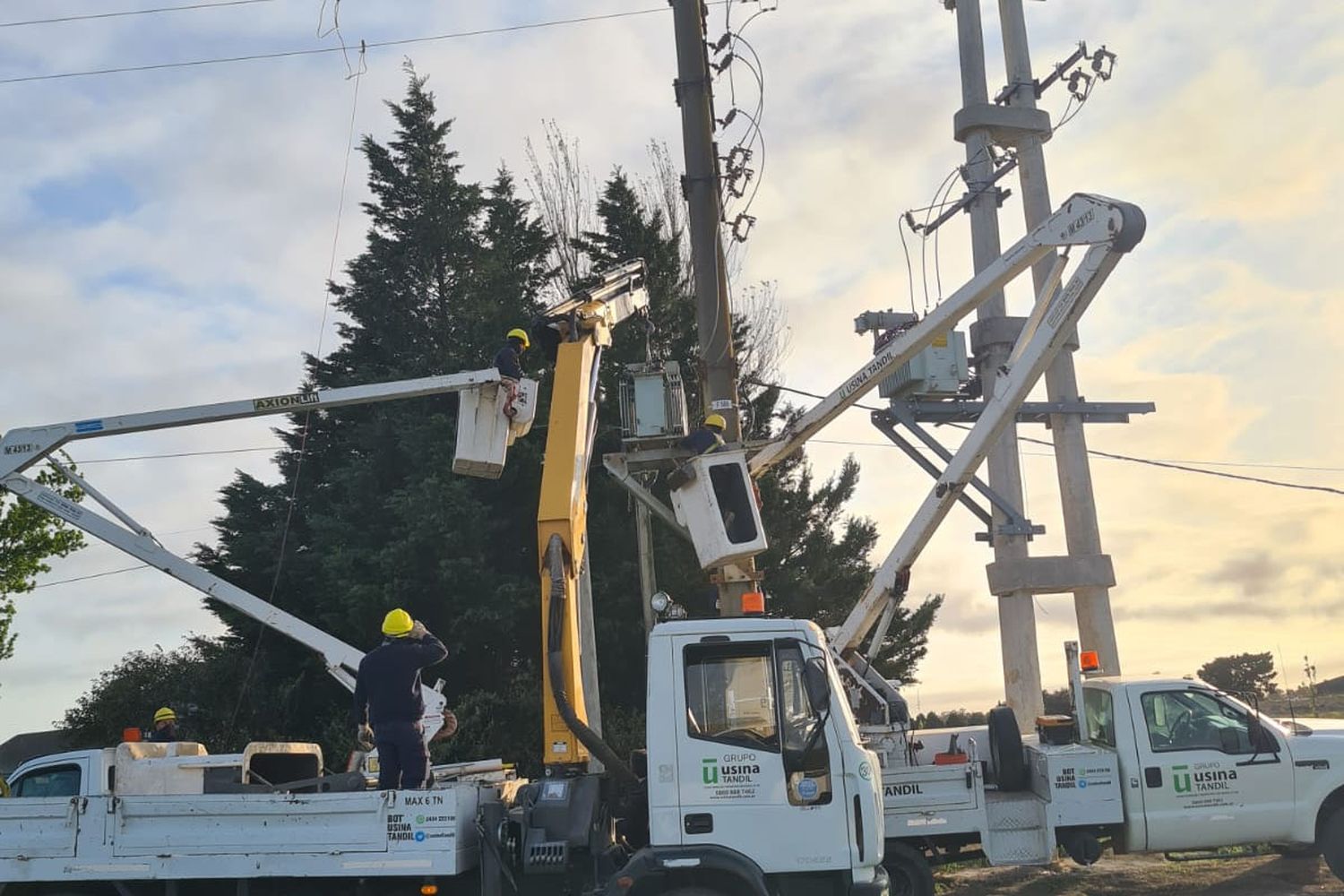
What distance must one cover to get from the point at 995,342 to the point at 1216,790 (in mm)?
10663

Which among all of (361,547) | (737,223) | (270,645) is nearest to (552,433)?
(737,223)

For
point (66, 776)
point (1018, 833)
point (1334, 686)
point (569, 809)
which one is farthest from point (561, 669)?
point (1334, 686)

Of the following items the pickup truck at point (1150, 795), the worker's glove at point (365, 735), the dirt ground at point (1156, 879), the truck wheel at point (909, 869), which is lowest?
the dirt ground at point (1156, 879)

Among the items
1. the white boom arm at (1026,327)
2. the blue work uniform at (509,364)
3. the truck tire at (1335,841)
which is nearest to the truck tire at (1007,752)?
the white boom arm at (1026,327)

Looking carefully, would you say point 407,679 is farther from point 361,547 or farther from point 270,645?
point 270,645

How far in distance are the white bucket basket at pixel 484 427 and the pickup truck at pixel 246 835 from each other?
3.34m

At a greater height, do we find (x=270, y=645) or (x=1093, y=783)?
(x=270, y=645)

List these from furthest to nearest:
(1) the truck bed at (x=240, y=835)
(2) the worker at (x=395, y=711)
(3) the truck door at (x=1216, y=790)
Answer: (3) the truck door at (x=1216, y=790) → (2) the worker at (x=395, y=711) → (1) the truck bed at (x=240, y=835)

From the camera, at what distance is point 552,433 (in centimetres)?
1110

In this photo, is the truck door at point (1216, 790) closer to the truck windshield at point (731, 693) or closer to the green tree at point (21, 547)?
the truck windshield at point (731, 693)

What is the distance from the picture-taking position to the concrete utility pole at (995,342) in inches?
814

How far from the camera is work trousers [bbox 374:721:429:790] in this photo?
9578 mm

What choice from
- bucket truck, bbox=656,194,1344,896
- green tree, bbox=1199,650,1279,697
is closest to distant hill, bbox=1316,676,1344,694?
green tree, bbox=1199,650,1279,697

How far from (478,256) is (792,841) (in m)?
18.5
